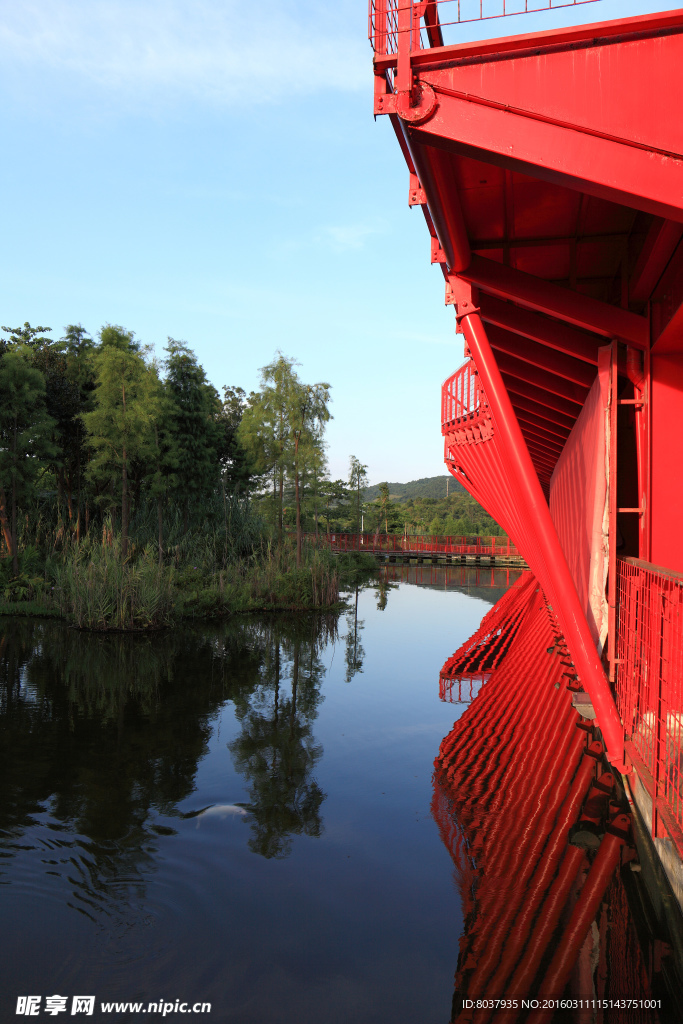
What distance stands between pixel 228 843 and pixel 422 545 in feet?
108

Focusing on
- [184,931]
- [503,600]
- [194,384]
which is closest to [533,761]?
[184,931]

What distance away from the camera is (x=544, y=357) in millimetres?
5820

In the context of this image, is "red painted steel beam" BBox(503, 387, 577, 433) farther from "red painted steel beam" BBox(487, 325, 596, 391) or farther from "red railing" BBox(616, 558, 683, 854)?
"red railing" BBox(616, 558, 683, 854)

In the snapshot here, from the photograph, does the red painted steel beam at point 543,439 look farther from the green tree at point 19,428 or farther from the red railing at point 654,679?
the green tree at point 19,428

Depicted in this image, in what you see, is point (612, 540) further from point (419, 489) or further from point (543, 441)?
point (419, 489)

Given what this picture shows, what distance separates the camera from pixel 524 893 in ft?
Result: 11.8

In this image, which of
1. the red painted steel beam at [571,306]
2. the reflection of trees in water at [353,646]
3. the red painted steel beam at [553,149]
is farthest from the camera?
the reflection of trees in water at [353,646]

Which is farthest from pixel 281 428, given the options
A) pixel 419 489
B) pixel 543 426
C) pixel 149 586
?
pixel 419 489

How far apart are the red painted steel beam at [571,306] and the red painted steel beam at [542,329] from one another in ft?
1.59

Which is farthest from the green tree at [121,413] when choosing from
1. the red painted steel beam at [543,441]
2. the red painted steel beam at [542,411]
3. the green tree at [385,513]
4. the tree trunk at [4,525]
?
the green tree at [385,513]

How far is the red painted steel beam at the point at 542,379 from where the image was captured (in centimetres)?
679

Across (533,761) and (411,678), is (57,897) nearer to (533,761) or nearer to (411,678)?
(533,761)

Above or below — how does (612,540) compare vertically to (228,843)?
above

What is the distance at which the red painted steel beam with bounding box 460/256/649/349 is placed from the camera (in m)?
4.33
